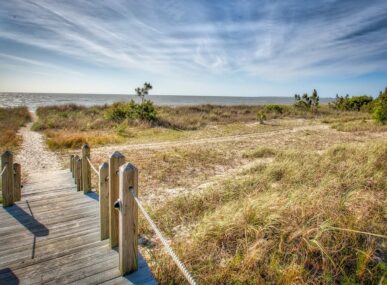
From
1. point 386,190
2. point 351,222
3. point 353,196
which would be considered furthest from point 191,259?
point 386,190

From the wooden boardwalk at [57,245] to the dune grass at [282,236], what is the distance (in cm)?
72

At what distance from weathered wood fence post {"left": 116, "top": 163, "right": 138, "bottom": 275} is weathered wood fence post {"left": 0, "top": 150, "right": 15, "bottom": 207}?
9.47 ft

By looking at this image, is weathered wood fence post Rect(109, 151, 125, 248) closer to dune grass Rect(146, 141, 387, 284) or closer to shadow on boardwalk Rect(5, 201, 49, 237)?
dune grass Rect(146, 141, 387, 284)

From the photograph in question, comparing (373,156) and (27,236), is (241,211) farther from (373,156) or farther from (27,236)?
(373,156)

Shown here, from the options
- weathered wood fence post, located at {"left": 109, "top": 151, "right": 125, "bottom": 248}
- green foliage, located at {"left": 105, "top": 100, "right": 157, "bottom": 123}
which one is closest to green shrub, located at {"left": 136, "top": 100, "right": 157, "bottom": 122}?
green foliage, located at {"left": 105, "top": 100, "right": 157, "bottom": 123}

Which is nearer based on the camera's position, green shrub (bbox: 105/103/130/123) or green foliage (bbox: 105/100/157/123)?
green foliage (bbox: 105/100/157/123)

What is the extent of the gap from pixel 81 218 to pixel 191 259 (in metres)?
1.85

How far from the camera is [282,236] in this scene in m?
3.60

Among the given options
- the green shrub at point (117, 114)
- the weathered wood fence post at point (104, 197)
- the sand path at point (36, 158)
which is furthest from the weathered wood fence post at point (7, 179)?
the green shrub at point (117, 114)

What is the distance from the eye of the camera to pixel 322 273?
3096 millimetres

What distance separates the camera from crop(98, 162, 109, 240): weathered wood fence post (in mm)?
2949

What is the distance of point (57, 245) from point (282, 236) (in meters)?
3.07

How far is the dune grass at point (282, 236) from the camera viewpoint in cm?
302


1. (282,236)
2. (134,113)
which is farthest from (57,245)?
(134,113)
